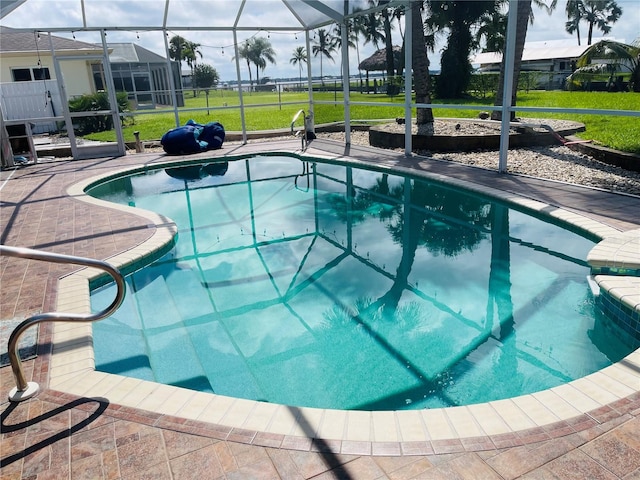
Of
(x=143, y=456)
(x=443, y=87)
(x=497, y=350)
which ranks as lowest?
(x=497, y=350)

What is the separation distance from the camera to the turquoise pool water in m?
3.39

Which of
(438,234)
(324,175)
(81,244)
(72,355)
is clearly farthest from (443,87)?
(72,355)

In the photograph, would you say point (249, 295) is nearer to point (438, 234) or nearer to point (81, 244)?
point (81, 244)

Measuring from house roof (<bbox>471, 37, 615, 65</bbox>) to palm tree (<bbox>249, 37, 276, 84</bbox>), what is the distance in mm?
24264

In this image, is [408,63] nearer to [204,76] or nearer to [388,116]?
[388,116]

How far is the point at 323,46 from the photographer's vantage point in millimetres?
15602

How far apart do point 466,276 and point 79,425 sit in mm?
3850

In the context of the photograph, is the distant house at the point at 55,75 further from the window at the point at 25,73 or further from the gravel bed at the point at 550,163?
the gravel bed at the point at 550,163

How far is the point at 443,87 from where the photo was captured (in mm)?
25688

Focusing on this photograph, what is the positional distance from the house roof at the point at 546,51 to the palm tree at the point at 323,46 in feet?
81.8

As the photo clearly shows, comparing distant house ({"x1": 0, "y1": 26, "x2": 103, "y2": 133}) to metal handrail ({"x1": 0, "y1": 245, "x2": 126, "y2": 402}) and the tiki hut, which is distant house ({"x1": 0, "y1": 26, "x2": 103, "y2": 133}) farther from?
the tiki hut

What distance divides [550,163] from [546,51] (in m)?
36.9

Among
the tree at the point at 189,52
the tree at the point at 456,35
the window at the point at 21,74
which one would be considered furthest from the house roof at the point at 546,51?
the window at the point at 21,74

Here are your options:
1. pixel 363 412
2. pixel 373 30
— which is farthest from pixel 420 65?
pixel 373 30
